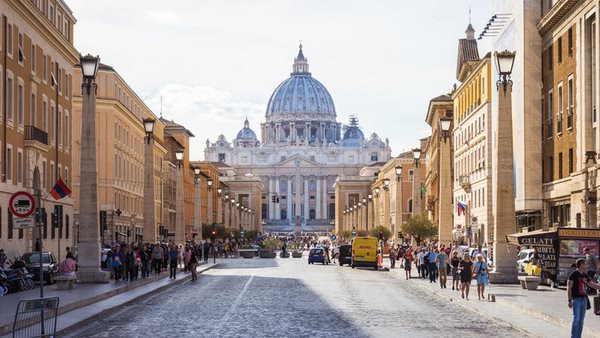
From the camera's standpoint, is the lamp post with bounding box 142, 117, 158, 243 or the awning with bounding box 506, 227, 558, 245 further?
the lamp post with bounding box 142, 117, 158, 243

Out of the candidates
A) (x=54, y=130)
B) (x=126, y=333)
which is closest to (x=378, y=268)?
(x=54, y=130)

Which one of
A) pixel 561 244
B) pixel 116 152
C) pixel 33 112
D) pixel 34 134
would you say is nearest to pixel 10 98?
pixel 34 134

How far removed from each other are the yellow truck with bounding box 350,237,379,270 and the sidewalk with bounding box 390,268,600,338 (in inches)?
1191

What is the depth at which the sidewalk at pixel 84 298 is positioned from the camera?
2642cm

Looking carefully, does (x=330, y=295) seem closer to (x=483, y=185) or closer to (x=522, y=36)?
(x=522, y=36)

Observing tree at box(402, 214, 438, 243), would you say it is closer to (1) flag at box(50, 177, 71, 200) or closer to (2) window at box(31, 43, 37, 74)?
(2) window at box(31, 43, 37, 74)

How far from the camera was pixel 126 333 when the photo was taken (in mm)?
24062

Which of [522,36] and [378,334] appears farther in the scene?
[522,36]

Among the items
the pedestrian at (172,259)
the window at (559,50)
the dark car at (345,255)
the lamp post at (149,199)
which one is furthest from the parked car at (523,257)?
the dark car at (345,255)

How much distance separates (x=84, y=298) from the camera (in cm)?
3309

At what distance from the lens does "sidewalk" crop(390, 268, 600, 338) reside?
2486 cm

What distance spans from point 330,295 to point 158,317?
11543 millimetres

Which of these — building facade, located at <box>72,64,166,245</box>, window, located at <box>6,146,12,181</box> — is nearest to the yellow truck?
building facade, located at <box>72,64,166,245</box>

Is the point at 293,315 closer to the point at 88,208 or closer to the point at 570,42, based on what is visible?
the point at 88,208
